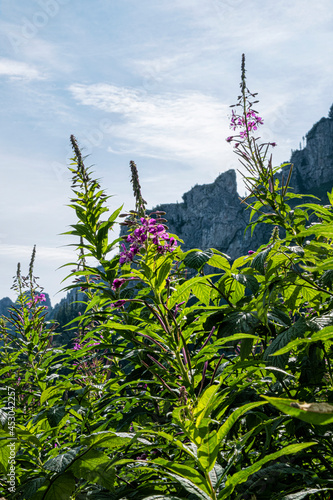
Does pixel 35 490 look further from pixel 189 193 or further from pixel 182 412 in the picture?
pixel 189 193

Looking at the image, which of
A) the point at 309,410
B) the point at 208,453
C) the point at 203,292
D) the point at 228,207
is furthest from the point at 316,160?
the point at 309,410

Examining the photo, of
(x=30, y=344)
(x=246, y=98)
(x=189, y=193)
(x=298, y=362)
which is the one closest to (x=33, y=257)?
(x=30, y=344)

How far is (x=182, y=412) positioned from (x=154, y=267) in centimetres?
85

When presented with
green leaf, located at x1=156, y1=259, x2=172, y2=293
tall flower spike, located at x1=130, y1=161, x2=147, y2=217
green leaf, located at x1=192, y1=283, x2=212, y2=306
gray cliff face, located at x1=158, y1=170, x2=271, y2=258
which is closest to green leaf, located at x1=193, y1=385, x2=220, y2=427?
green leaf, located at x1=156, y1=259, x2=172, y2=293

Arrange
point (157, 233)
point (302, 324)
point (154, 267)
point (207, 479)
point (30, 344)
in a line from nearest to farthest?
point (207, 479) → point (302, 324) → point (154, 267) → point (157, 233) → point (30, 344)

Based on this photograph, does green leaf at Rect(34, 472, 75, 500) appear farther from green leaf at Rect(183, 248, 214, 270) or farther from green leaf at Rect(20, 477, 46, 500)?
green leaf at Rect(183, 248, 214, 270)

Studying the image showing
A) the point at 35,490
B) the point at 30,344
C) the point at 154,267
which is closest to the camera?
the point at 35,490

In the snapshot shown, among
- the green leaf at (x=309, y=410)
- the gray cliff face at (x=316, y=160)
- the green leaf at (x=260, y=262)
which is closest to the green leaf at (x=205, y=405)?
the green leaf at (x=309, y=410)

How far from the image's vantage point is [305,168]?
138m

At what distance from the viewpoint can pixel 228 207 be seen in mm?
154250

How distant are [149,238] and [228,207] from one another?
155 m

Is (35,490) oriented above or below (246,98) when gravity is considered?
below

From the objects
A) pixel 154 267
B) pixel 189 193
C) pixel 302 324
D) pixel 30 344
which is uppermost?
pixel 189 193

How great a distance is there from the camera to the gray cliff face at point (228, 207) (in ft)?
448
